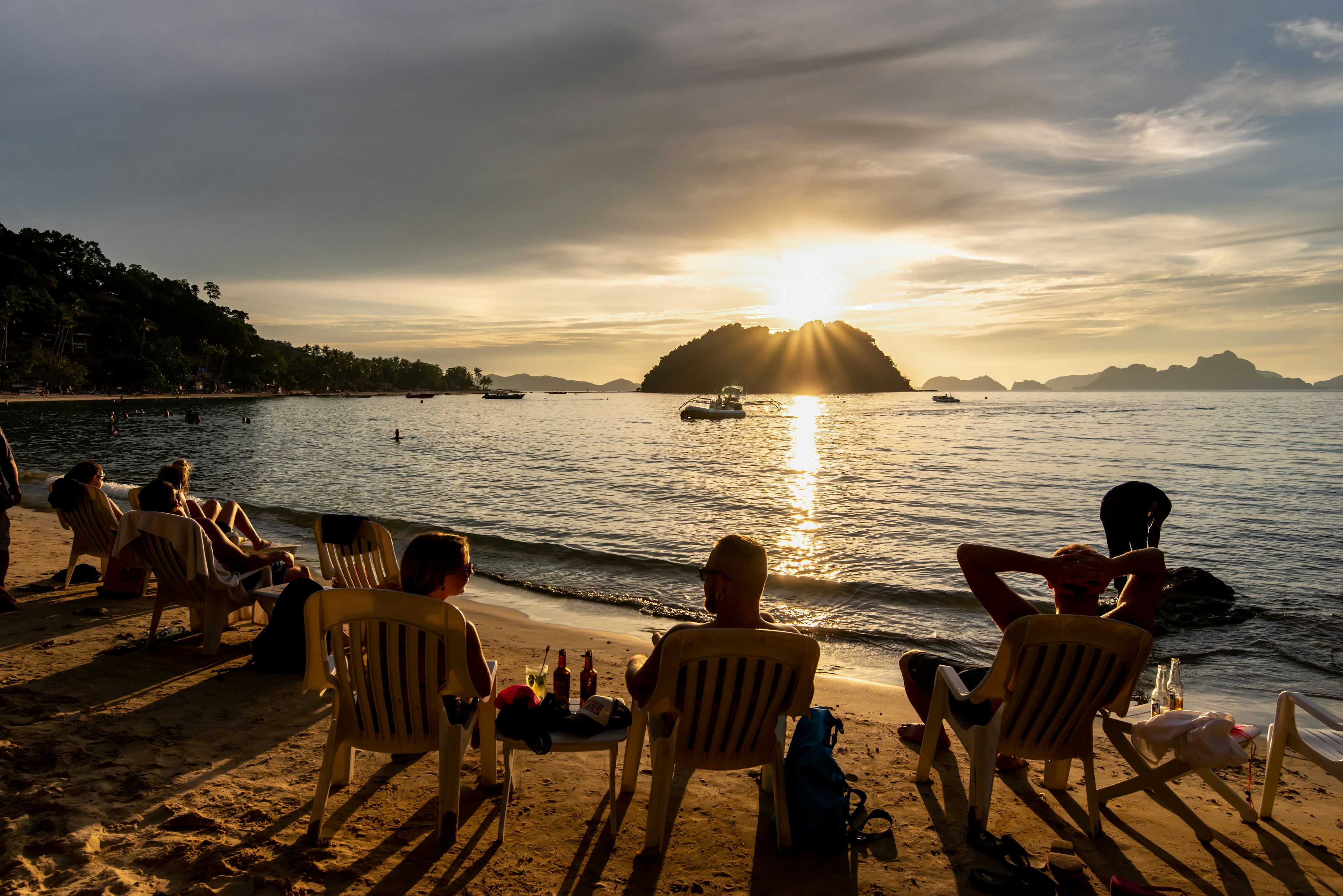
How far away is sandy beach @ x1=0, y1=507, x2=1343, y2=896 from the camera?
9.73 feet

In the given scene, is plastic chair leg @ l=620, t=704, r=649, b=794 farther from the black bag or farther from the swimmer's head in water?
the black bag

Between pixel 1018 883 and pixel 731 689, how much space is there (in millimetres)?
1475

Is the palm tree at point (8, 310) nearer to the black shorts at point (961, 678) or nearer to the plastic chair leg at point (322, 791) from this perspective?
the plastic chair leg at point (322, 791)

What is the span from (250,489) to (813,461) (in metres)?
24.2

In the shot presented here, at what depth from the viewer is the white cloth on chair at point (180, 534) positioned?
5.36 m

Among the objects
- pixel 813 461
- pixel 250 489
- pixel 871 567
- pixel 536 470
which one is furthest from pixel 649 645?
pixel 813 461

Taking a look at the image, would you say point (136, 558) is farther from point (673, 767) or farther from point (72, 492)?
point (673, 767)

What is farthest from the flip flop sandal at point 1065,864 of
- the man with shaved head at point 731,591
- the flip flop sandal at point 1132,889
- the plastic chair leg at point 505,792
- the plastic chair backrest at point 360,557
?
the plastic chair backrest at point 360,557

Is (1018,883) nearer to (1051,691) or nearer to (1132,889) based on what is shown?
(1132,889)

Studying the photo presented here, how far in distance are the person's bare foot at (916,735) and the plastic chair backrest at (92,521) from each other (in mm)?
7927

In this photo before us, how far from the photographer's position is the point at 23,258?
346 feet

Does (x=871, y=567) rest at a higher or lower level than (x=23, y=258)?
lower

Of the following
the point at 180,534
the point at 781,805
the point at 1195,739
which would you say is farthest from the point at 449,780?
the point at 180,534

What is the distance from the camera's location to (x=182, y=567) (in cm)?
550
